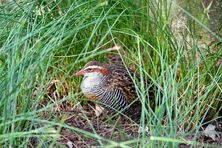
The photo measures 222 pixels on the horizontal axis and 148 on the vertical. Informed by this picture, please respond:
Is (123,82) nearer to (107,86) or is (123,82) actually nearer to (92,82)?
(107,86)

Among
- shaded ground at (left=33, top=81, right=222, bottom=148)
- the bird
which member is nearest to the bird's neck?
the bird

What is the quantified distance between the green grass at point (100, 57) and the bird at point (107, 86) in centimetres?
17

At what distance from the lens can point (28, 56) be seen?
402 centimetres

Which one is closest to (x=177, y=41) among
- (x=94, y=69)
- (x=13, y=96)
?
(x=94, y=69)

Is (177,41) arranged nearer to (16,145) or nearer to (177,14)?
(177,14)

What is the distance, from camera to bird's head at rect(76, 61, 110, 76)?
520 centimetres

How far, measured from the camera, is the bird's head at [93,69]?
17.1 feet

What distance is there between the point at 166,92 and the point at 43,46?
3.37 ft

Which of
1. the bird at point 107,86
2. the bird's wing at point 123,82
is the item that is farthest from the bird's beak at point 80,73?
the bird's wing at point 123,82

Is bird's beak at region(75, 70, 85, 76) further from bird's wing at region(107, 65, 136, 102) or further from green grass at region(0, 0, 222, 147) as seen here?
bird's wing at region(107, 65, 136, 102)

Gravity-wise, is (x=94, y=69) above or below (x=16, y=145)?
above

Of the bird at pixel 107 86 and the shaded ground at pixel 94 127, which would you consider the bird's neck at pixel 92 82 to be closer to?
the bird at pixel 107 86

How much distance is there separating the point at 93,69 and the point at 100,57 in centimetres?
41

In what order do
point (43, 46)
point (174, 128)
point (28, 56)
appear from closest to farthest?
point (174, 128) → point (28, 56) → point (43, 46)
